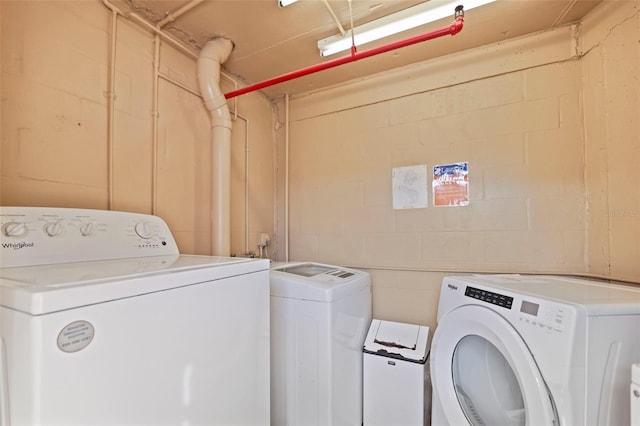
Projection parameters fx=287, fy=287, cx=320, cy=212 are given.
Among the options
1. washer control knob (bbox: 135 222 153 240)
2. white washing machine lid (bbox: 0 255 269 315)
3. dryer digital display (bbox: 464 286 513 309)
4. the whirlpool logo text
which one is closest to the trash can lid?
dryer digital display (bbox: 464 286 513 309)

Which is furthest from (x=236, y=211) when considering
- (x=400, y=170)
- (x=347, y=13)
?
(x=347, y=13)

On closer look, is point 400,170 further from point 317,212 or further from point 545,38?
point 545,38

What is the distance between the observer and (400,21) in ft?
4.70

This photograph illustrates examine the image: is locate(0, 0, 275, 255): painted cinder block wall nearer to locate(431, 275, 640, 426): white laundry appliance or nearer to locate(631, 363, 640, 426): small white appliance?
locate(431, 275, 640, 426): white laundry appliance

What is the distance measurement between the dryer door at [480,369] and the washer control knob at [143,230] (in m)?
1.38

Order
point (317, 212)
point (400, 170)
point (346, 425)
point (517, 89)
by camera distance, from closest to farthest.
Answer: point (346, 425), point (517, 89), point (400, 170), point (317, 212)

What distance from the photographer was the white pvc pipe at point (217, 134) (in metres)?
1.70

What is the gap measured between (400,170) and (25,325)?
1963 mm

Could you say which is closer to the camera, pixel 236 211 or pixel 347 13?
pixel 347 13

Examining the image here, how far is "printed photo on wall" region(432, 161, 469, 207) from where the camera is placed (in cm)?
187

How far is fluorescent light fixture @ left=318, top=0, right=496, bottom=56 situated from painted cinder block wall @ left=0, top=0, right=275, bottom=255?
0.90 meters

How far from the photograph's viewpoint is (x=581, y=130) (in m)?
1.63

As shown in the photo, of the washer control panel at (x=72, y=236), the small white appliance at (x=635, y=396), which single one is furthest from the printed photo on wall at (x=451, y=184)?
the washer control panel at (x=72, y=236)

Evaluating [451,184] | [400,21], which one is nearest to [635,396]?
[451,184]
